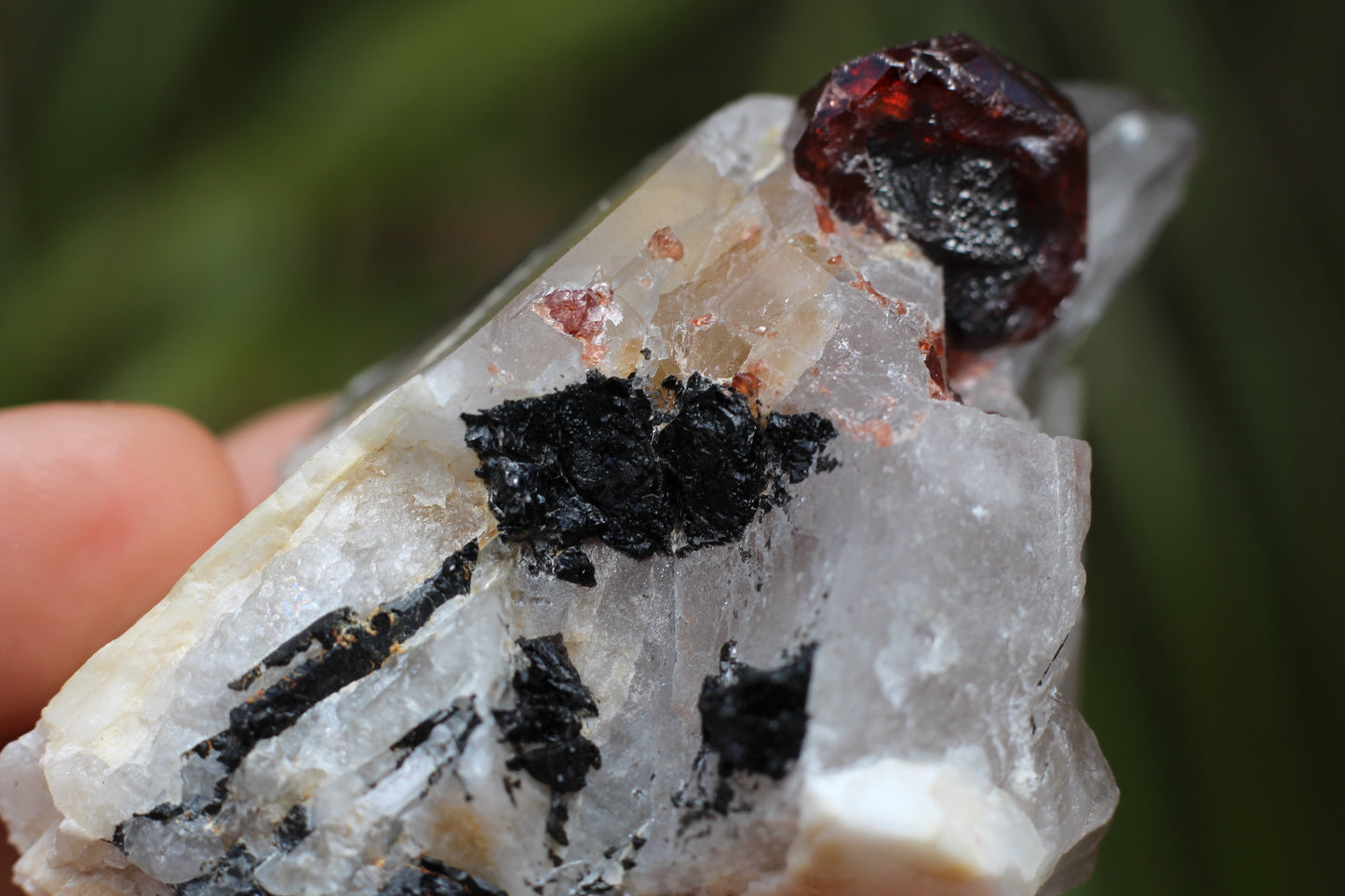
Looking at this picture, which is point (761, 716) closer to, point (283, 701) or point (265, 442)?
point (283, 701)

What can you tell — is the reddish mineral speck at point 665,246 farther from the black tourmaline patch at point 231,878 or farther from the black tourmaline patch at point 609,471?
the black tourmaline patch at point 231,878

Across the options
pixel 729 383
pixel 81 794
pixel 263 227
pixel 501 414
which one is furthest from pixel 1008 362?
pixel 263 227

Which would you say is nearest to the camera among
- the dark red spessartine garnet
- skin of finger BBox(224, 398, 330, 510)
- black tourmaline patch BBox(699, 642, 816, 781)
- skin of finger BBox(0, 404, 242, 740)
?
black tourmaline patch BBox(699, 642, 816, 781)

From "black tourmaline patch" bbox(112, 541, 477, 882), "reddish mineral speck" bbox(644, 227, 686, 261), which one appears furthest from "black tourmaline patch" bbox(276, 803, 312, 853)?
"reddish mineral speck" bbox(644, 227, 686, 261)

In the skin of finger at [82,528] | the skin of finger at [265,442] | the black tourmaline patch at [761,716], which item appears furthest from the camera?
the skin of finger at [265,442]

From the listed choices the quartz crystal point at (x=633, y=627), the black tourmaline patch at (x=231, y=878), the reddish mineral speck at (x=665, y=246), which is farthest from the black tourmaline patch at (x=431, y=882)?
the reddish mineral speck at (x=665, y=246)

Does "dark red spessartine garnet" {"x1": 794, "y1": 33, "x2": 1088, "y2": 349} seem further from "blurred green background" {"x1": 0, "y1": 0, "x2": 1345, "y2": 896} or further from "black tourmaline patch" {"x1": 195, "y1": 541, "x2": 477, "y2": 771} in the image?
"blurred green background" {"x1": 0, "y1": 0, "x2": 1345, "y2": 896}

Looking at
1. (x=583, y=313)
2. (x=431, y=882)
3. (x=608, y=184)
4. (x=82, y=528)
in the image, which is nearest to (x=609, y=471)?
(x=583, y=313)
